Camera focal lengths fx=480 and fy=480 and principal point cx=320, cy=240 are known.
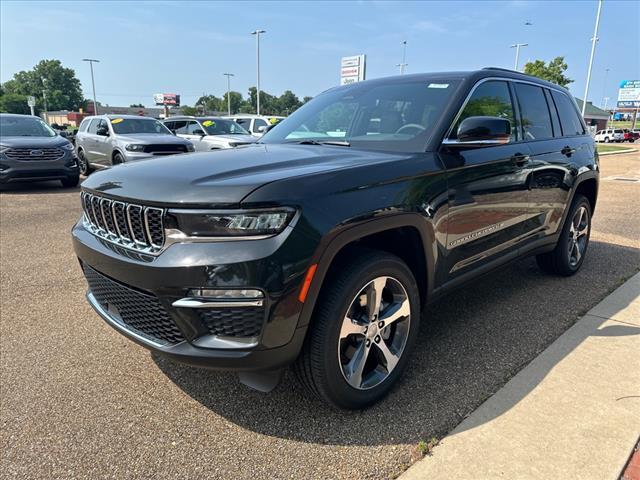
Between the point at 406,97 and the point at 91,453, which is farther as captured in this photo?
the point at 406,97

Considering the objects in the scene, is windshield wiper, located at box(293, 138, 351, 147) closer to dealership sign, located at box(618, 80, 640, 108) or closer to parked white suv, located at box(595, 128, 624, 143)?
parked white suv, located at box(595, 128, 624, 143)

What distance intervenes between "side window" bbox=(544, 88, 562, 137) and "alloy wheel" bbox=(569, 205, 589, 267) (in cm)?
84

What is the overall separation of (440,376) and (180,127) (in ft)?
47.0

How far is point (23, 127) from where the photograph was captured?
10844mm

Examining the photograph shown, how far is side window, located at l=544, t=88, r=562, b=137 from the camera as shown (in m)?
4.34

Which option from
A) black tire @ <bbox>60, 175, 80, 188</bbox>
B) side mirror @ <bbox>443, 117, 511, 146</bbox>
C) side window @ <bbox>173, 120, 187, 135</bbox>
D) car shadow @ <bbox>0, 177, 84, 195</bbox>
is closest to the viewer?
side mirror @ <bbox>443, 117, 511, 146</bbox>

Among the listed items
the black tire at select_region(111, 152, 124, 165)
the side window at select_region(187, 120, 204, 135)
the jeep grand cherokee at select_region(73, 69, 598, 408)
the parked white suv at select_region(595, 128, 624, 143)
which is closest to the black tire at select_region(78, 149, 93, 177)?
the black tire at select_region(111, 152, 124, 165)

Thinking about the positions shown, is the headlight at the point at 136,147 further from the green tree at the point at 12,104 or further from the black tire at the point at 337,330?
the green tree at the point at 12,104

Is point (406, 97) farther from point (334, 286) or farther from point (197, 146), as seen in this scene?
point (197, 146)

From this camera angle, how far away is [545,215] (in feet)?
13.3

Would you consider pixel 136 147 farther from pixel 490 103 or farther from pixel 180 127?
pixel 490 103

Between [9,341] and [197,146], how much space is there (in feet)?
36.0

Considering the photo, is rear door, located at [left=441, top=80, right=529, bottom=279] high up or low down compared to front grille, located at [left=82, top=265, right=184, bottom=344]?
up

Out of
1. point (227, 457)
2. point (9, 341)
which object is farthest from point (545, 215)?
point (9, 341)
